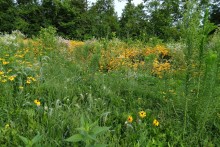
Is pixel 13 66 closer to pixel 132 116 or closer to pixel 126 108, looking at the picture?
pixel 126 108

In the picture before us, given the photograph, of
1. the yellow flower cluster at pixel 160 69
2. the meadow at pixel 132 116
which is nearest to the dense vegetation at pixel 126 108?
the meadow at pixel 132 116

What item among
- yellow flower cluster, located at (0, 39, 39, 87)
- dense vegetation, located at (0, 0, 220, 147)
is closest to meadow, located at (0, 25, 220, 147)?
dense vegetation, located at (0, 0, 220, 147)

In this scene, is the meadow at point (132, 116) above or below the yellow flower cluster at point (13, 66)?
below

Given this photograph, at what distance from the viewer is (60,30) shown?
2542cm

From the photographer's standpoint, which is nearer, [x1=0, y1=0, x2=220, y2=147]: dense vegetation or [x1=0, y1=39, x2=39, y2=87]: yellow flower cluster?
[x1=0, y1=0, x2=220, y2=147]: dense vegetation

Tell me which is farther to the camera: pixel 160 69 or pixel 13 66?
pixel 160 69

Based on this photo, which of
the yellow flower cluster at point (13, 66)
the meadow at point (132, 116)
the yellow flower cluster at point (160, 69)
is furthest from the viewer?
the yellow flower cluster at point (160, 69)

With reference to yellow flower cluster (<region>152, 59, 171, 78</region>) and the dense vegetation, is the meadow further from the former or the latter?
yellow flower cluster (<region>152, 59, 171, 78</region>)

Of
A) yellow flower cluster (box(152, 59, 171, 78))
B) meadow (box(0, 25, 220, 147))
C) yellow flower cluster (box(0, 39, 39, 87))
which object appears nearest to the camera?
meadow (box(0, 25, 220, 147))

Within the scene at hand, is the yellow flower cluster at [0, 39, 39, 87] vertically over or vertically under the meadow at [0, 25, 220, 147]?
over

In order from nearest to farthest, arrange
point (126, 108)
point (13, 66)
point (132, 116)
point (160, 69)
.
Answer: point (132, 116) → point (126, 108) → point (13, 66) → point (160, 69)

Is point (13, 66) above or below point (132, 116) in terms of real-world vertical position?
above

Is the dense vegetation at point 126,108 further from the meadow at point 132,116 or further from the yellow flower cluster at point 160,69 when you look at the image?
the yellow flower cluster at point 160,69

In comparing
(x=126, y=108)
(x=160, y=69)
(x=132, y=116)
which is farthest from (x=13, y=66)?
(x=160, y=69)
